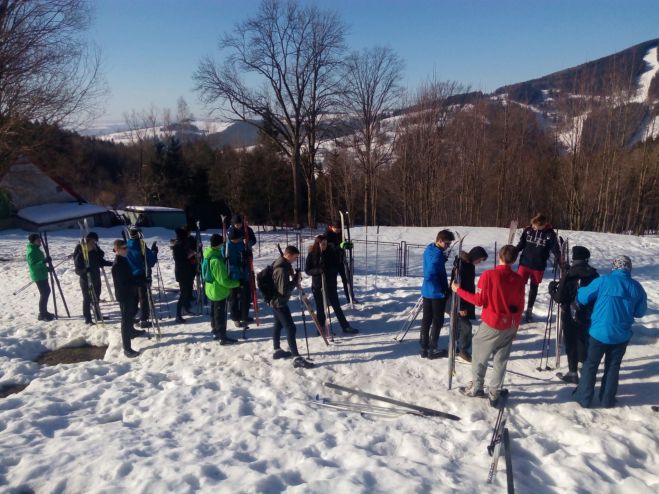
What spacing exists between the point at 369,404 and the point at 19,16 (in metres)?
17.6

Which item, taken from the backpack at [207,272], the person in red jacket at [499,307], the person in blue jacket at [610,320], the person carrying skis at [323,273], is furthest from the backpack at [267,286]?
the person in blue jacket at [610,320]

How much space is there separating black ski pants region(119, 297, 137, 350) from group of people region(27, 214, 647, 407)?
0.7 inches

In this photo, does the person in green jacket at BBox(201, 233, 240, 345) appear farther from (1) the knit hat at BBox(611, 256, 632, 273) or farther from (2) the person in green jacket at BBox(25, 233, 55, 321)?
(1) the knit hat at BBox(611, 256, 632, 273)

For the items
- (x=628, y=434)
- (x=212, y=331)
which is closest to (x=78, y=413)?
(x=212, y=331)

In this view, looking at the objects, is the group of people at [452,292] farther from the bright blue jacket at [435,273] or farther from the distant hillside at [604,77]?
the distant hillside at [604,77]

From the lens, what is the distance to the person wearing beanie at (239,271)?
25.1 feet

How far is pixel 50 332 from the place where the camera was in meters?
8.34

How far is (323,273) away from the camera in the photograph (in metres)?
7.38

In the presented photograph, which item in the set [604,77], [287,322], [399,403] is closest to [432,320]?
[399,403]

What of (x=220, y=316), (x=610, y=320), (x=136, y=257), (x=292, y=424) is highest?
(x=136, y=257)

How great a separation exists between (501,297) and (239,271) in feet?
14.8

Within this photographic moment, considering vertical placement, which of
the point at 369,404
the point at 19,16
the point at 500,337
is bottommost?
the point at 369,404

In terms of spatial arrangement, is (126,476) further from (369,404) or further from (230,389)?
(369,404)

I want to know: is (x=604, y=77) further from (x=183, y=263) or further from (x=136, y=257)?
(x=136, y=257)
